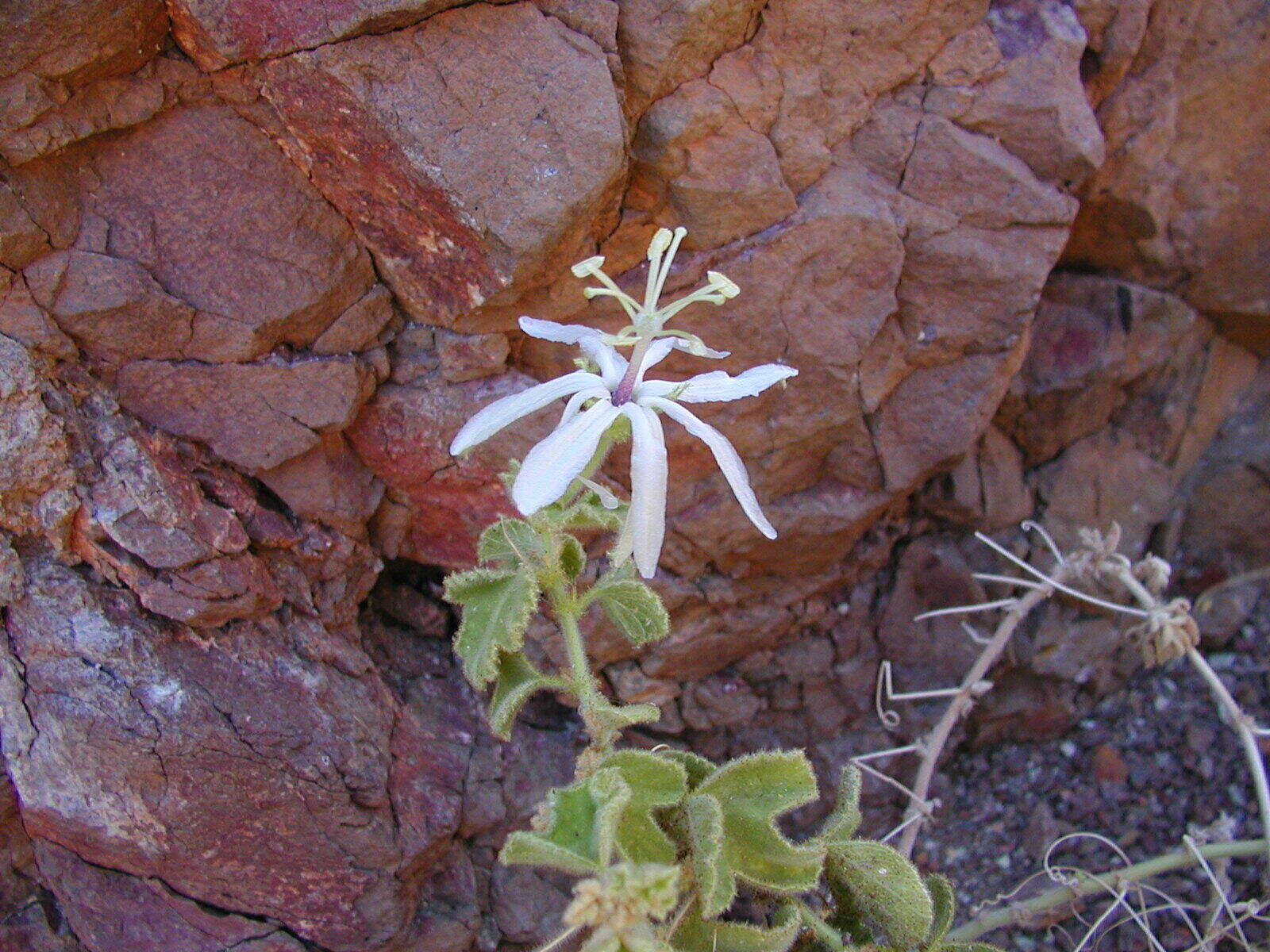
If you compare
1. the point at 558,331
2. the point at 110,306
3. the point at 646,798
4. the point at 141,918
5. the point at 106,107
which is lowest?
the point at 141,918

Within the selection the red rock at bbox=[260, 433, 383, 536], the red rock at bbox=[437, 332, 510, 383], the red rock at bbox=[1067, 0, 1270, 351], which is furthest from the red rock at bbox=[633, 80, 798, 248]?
the red rock at bbox=[1067, 0, 1270, 351]

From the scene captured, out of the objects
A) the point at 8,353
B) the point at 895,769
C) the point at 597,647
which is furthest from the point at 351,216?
the point at 895,769

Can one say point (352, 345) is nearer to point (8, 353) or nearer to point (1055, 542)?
point (8, 353)

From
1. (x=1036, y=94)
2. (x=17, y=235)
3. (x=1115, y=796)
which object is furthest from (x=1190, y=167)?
(x=17, y=235)

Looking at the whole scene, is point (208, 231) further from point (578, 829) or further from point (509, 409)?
point (578, 829)

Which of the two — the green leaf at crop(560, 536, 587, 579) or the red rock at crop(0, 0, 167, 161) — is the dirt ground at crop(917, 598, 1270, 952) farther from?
the red rock at crop(0, 0, 167, 161)

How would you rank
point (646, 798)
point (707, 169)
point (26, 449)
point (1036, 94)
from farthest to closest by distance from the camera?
1. point (1036, 94)
2. point (707, 169)
3. point (26, 449)
4. point (646, 798)
